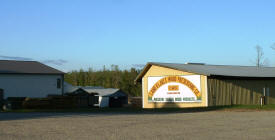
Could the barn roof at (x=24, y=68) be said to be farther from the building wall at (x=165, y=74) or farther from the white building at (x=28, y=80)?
the building wall at (x=165, y=74)

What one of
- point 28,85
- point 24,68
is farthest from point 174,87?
point 24,68

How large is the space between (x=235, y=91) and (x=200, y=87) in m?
3.33

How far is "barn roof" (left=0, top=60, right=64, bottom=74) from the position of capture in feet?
147

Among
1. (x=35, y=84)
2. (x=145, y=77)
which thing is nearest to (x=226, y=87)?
(x=145, y=77)

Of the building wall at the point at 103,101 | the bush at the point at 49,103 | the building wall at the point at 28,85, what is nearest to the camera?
the bush at the point at 49,103

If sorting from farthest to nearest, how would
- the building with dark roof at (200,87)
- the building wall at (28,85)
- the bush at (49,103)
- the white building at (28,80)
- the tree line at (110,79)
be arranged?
1. the tree line at (110,79)
2. the white building at (28,80)
3. the building wall at (28,85)
4. the bush at (49,103)
5. the building with dark roof at (200,87)

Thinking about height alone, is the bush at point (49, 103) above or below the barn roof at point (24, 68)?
below

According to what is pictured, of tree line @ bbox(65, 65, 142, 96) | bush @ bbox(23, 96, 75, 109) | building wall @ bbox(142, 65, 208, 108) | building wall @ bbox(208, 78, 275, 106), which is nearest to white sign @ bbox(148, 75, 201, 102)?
building wall @ bbox(142, 65, 208, 108)

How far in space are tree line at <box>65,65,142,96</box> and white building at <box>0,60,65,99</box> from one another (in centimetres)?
3477

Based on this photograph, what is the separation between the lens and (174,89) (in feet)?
120

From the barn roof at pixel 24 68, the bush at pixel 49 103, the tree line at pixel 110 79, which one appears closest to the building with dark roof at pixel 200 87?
the bush at pixel 49 103

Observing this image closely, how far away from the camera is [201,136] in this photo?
1275 centimetres

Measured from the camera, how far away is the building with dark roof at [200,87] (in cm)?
3462

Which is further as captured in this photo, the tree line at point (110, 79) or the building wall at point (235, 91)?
the tree line at point (110, 79)
